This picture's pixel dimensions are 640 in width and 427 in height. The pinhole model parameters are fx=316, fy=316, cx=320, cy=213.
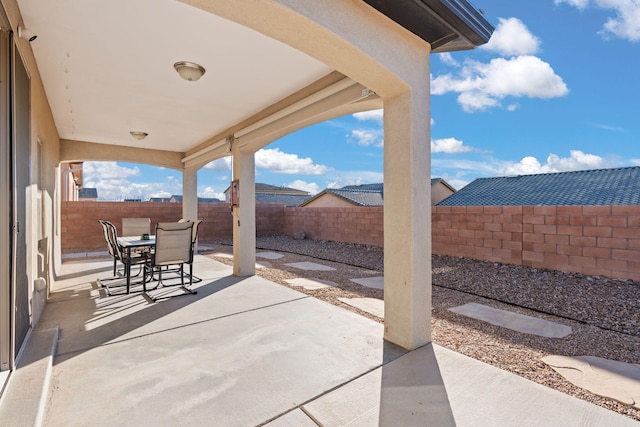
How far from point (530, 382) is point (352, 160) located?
25.1 m

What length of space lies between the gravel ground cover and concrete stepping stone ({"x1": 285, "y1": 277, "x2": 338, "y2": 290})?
0.47 feet

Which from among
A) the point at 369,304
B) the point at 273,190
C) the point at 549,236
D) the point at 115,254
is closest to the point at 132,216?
the point at 115,254

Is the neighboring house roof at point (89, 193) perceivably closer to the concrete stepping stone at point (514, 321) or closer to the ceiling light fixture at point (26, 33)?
the ceiling light fixture at point (26, 33)

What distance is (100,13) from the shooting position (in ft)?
8.42

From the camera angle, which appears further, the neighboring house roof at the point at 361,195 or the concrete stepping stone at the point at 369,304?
the neighboring house roof at the point at 361,195

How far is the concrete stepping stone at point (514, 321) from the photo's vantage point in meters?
3.25

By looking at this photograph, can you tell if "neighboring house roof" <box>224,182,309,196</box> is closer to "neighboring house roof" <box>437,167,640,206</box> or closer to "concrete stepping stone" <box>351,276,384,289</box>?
"neighboring house roof" <box>437,167,640,206</box>

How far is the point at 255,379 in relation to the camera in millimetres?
2264

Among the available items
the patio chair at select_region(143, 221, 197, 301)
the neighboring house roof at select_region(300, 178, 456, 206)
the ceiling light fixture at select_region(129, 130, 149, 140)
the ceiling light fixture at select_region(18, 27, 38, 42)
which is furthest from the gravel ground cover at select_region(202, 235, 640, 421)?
the neighboring house roof at select_region(300, 178, 456, 206)

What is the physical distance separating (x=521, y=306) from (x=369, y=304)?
197 cm

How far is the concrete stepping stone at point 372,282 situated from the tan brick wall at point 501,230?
96.5 inches

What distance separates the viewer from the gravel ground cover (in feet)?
8.73

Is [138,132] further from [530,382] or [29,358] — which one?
[530,382]

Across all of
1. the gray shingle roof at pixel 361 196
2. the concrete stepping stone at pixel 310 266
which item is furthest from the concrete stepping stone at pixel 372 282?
the gray shingle roof at pixel 361 196
